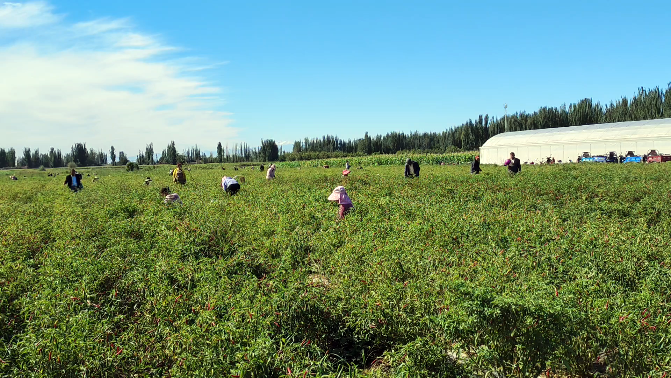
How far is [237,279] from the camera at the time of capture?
5699 mm

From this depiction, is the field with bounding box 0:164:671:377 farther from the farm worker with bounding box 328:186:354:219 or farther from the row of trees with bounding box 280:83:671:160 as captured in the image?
the row of trees with bounding box 280:83:671:160

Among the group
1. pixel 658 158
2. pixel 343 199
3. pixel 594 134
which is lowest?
pixel 658 158

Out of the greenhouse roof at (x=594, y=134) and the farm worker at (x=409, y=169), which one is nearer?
the farm worker at (x=409, y=169)

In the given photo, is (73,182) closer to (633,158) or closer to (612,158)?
(612,158)

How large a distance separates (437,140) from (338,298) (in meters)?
106

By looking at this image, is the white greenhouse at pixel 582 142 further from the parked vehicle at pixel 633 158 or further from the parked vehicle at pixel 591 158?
the parked vehicle at pixel 633 158

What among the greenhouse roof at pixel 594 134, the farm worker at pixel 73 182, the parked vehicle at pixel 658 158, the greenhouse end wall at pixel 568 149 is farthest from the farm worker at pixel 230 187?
the greenhouse roof at pixel 594 134

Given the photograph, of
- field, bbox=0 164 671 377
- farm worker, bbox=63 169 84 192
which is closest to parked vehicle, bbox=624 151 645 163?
field, bbox=0 164 671 377

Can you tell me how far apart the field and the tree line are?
232 feet

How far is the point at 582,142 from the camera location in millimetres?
42812

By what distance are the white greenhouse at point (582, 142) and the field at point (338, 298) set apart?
36292 millimetres

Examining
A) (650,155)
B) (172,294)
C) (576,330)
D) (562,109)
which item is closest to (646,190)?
(576,330)

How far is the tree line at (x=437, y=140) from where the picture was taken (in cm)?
7356

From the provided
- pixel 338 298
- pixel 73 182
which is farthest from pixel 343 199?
pixel 73 182
